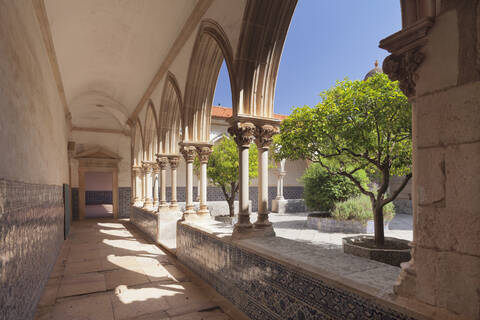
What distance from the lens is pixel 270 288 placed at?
2.58 m

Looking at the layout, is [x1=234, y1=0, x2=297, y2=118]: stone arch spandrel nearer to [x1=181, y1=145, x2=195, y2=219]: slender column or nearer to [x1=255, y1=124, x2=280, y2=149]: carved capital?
[x1=255, y1=124, x2=280, y2=149]: carved capital

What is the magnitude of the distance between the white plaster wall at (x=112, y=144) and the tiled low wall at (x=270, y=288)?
980 cm

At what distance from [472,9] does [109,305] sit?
13.5ft

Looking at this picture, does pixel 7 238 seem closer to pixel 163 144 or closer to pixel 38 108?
pixel 38 108

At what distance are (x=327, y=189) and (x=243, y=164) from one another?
22.2 feet

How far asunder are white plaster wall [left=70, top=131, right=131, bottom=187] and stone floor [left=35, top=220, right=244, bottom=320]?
7.17m

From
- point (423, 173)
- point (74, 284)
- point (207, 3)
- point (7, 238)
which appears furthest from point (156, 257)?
point (423, 173)

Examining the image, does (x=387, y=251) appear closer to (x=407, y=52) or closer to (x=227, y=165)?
(x=407, y=52)

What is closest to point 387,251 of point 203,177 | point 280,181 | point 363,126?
point 363,126

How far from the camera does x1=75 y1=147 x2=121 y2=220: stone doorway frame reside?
1220 cm

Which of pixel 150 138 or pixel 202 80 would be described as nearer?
pixel 202 80

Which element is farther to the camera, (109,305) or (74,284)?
(74,284)

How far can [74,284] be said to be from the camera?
411 cm

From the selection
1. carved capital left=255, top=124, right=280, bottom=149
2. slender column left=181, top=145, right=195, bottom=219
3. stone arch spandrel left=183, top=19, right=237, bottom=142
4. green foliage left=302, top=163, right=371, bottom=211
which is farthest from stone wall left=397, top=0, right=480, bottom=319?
green foliage left=302, top=163, right=371, bottom=211
